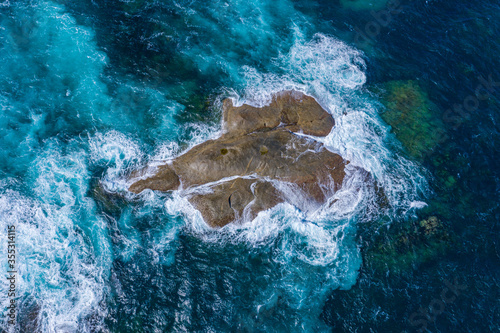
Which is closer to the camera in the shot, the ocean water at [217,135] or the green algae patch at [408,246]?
the ocean water at [217,135]

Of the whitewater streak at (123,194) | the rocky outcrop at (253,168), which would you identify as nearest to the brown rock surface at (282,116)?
the rocky outcrop at (253,168)

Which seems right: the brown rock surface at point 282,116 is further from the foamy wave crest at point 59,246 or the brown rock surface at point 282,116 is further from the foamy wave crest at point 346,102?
the foamy wave crest at point 59,246

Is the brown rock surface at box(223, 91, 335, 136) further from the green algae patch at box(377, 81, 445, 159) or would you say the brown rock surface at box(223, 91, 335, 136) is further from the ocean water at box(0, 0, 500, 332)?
the green algae patch at box(377, 81, 445, 159)

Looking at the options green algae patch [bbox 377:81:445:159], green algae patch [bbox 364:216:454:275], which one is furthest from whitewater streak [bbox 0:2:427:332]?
green algae patch [bbox 377:81:445:159]

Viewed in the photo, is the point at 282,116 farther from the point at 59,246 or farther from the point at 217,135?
the point at 59,246

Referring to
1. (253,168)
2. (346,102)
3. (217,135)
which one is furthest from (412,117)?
(217,135)
